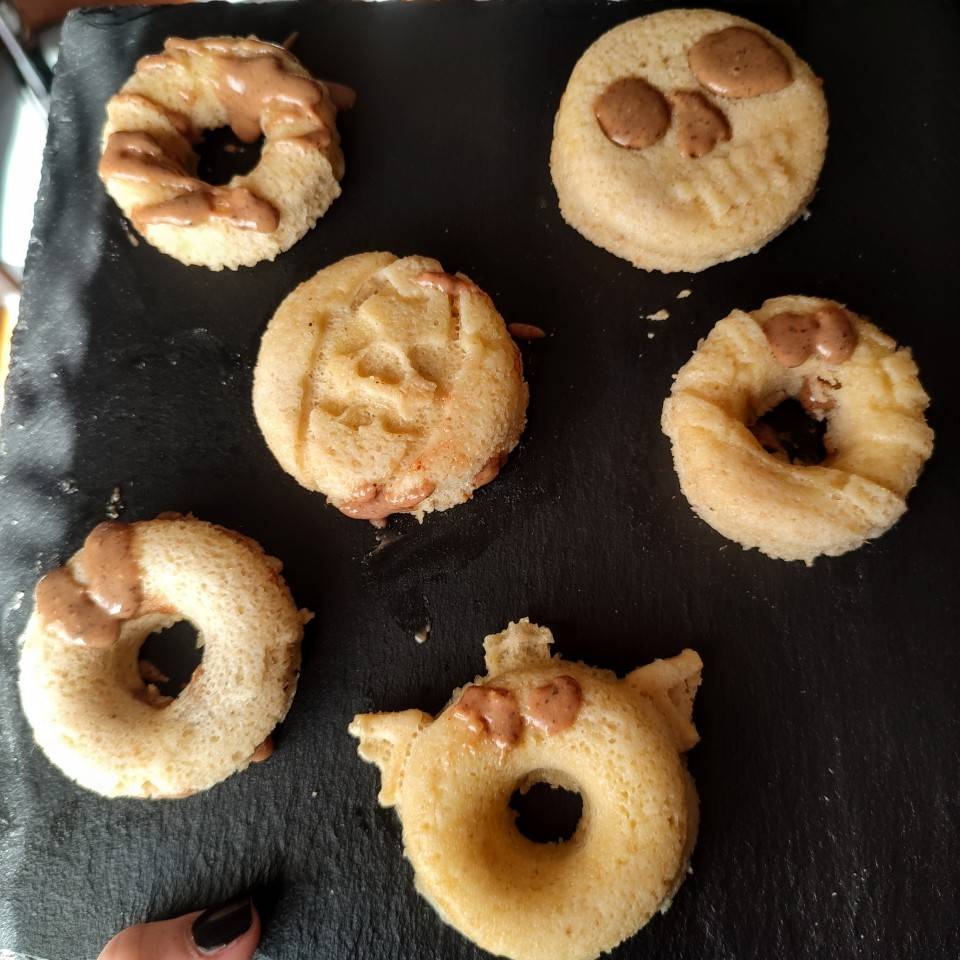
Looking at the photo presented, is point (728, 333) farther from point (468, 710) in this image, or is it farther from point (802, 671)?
point (468, 710)

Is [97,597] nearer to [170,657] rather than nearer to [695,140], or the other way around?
[170,657]

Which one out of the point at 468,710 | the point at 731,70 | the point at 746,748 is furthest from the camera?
the point at 731,70

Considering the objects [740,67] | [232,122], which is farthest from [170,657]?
[740,67]

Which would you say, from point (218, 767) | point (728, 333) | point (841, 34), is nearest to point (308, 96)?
point (728, 333)

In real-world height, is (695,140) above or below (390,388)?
above

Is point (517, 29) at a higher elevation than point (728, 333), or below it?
higher

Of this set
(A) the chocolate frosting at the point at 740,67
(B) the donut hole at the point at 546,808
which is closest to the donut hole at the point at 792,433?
(A) the chocolate frosting at the point at 740,67

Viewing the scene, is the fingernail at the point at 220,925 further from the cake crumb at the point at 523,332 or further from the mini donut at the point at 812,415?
the cake crumb at the point at 523,332
